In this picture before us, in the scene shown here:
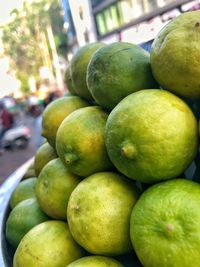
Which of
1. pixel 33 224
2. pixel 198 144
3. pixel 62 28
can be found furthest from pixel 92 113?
pixel 62 28

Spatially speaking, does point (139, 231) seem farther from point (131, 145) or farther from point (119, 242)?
point (131, 145)

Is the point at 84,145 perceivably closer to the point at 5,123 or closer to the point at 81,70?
the point at 81,70

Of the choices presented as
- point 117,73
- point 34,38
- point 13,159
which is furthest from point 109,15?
point 34,38

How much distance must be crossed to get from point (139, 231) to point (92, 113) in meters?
0.57

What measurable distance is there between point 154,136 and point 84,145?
36 centimetres

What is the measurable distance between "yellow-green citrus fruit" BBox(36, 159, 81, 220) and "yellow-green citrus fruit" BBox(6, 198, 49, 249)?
98 mm

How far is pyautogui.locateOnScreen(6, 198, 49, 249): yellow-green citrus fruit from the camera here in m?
1.72

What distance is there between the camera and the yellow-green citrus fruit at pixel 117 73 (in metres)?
1.45

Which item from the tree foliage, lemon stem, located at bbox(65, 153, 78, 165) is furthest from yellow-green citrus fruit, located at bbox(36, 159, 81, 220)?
the tree foliage

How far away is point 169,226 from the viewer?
111 cm

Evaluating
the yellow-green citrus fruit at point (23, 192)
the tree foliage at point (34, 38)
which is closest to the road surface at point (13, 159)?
the yellow-green citrus fruit at point (23, 192)

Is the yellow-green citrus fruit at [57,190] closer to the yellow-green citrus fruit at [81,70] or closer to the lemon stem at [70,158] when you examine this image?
the lemon stem at [70,158]

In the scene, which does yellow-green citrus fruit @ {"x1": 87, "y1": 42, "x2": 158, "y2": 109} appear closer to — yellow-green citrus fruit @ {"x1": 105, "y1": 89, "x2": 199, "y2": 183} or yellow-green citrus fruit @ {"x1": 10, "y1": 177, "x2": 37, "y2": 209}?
yellow-green citrus fruit @ {"x1": 105, "y1": 89, "x2": 199, "y2": 183}

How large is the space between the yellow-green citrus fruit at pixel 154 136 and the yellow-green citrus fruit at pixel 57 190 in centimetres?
37
